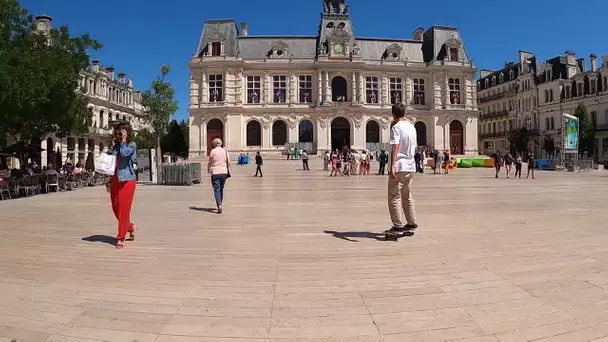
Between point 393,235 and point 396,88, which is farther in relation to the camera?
point 396,88

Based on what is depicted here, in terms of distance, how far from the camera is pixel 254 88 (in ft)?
194

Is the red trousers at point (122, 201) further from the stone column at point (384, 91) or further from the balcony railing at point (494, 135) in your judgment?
the balcony railing at point (494, 135)

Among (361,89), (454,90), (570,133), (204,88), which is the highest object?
(204,88)

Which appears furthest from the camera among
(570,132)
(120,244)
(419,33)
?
(419,33)

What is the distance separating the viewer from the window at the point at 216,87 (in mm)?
58281

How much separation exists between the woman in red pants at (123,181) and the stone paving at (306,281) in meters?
0.44

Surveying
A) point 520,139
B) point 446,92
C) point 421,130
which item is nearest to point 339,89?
point 421,130

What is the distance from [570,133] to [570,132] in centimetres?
11

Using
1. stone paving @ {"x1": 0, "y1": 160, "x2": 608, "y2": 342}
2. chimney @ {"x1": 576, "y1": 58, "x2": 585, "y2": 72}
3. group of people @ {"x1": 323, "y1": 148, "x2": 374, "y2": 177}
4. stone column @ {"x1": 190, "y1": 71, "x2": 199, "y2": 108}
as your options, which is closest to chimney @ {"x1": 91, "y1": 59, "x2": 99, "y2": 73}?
stone column @ {"x1": 190, "y1": 71, "x2": 199, "y2": 108}

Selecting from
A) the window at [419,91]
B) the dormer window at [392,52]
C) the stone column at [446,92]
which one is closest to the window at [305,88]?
the dormer window at [392,52]

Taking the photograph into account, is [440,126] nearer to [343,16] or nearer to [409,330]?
[343,16]

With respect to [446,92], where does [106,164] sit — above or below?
below

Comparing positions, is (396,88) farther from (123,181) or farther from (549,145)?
(123,181)

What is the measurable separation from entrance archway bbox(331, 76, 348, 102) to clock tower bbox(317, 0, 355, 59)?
3.16 metres
